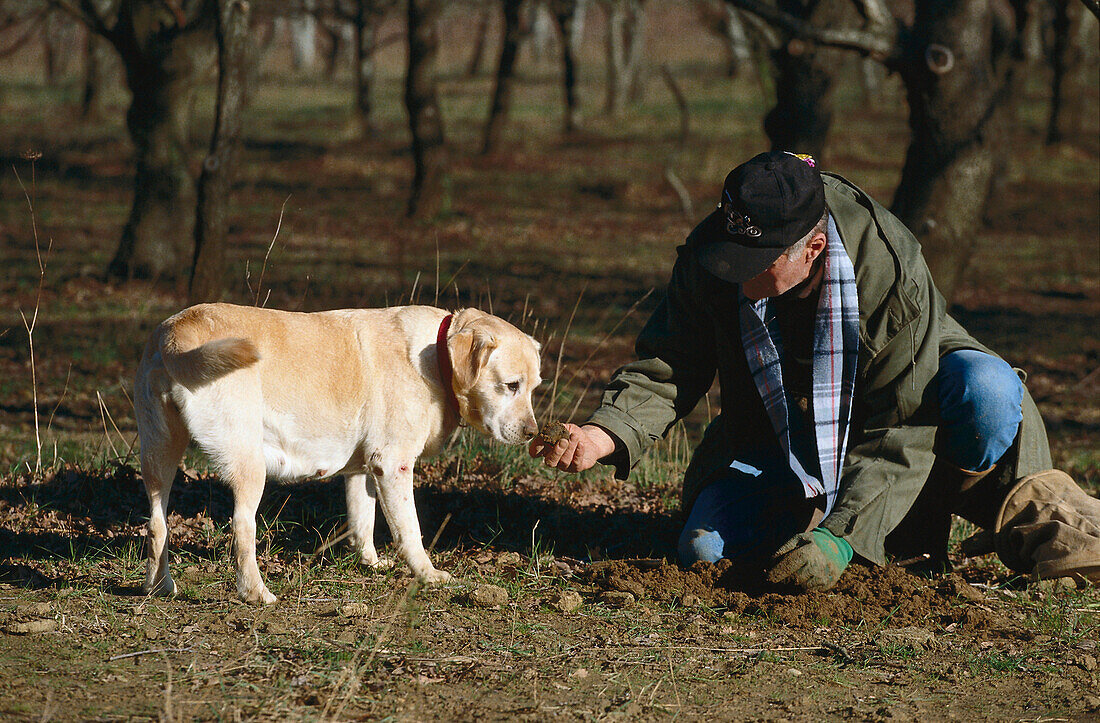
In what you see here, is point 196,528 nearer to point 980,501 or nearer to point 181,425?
point 181,425

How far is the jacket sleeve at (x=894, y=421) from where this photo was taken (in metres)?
3.86

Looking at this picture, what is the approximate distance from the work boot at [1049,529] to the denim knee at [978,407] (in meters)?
0.20

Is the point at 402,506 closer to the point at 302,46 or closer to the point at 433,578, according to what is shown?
the point at 433,578

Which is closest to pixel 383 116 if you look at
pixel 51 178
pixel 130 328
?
pixel 51 178

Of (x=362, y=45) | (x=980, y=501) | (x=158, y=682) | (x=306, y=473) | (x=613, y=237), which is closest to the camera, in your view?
(x=158, y=682)

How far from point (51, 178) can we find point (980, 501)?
2244 cm

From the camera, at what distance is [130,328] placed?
33.6ft

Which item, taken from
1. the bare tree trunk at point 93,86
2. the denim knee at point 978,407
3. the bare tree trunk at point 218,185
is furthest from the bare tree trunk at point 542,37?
the denim knee at point 978,407

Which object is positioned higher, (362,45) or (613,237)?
(362,45)

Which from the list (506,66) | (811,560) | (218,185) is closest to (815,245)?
(811,560)

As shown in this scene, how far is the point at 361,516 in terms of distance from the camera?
4.30 meters

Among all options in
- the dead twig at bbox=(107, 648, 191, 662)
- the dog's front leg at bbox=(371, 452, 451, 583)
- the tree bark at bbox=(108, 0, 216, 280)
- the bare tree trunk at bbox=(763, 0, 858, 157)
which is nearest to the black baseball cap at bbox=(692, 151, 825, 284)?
the dog's front leg at bbox=(371, 452, 451, 583)

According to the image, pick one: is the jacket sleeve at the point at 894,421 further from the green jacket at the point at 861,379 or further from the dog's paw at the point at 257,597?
the dog's paw at the point at 257,597

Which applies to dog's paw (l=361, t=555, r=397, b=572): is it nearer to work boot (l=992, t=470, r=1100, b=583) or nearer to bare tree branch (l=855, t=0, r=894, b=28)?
work boot (l=992, t=470, r=1100, b=583)
